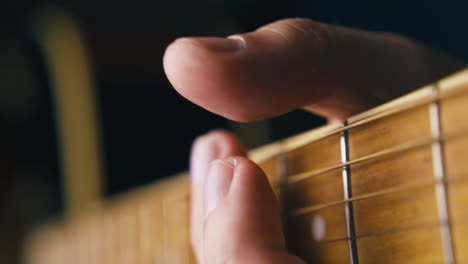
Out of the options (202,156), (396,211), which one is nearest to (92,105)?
(202,156)

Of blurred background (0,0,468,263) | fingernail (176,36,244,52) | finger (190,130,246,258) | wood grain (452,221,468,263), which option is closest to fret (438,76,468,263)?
wood grain (452,221,468,263)

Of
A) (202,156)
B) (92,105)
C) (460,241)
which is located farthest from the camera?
(92,105)

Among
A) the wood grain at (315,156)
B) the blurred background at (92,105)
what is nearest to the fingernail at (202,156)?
the wood grain at (315,156)

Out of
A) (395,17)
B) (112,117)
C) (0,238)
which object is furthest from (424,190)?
(0,238)

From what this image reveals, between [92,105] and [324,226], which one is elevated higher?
[92,105]

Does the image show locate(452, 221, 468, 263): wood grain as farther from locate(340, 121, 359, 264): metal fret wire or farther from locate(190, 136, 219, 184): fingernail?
locate(190, 136, 219, 184): fingernail

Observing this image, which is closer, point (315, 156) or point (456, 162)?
point (456, 162)

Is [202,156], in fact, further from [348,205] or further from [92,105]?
[92,105]
